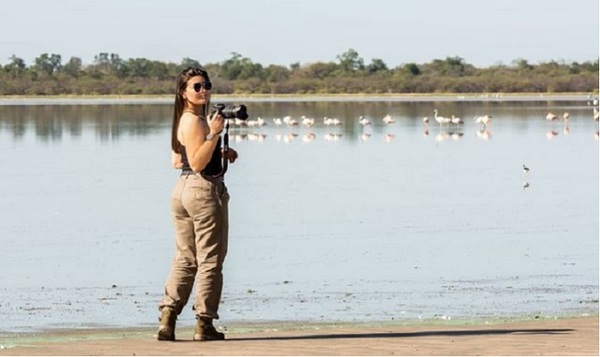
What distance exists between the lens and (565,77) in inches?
4144

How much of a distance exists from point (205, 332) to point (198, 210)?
27.0 inches

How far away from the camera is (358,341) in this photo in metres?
8.57

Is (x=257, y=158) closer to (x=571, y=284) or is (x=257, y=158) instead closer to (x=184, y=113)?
(x=571, y=284)

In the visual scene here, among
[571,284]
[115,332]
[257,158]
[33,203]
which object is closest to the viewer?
[115,332]

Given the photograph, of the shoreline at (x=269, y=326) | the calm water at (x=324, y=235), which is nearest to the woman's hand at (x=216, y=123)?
the shoreline at (x=269, y=326)

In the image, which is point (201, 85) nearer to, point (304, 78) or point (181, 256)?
point (181, 256)

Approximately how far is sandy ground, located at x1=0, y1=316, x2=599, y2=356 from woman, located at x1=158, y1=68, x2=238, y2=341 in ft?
0.66

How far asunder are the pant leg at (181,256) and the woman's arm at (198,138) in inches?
7.2

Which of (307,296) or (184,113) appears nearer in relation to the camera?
(184,113)

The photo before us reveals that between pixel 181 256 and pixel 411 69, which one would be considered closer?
pixel 181 256

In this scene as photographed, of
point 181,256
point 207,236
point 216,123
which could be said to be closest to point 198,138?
point 216,123

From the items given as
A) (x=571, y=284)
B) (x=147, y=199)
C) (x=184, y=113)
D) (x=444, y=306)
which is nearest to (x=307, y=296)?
(x=444, y=306)

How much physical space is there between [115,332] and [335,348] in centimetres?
196

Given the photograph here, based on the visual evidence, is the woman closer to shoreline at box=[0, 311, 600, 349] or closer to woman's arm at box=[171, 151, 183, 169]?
woman's arm at box=[171, 151, 183, 169]
